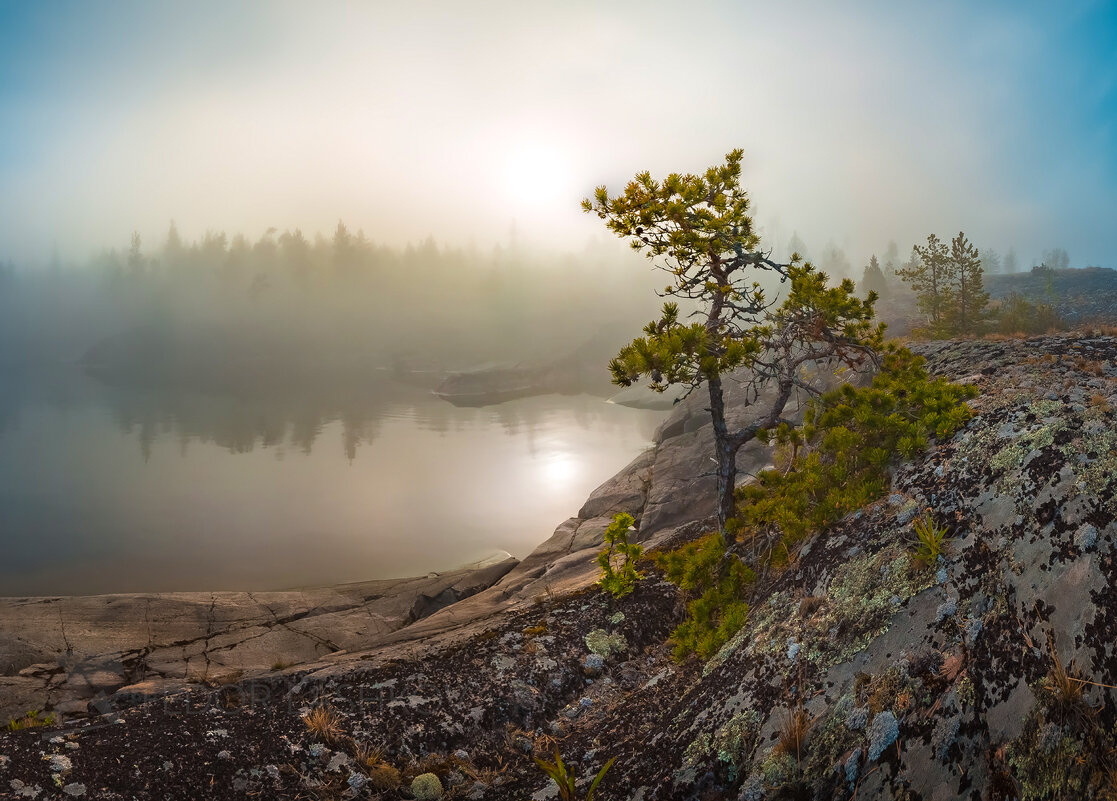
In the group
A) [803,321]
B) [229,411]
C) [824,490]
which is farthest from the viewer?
[229,411]

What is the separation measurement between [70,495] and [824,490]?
40000 millimetres

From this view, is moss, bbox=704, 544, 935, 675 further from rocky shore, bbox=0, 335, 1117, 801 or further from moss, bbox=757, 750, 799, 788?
moss, bbox=757, 750, 799, 788

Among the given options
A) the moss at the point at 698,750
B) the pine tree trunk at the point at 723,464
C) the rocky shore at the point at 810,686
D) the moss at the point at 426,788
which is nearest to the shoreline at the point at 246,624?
the rocky shore at the point at 810,686

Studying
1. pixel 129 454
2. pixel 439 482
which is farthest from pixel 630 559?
pixel 129 454

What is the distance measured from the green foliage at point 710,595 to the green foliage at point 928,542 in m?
2.83

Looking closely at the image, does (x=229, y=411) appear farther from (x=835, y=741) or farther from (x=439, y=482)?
(x=835, y=741)

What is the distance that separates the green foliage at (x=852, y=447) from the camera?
779 cm

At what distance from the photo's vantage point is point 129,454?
42844mm

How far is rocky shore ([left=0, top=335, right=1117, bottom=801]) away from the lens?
155 inches

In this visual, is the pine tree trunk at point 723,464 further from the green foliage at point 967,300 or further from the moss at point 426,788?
the green foliage at point 967,300

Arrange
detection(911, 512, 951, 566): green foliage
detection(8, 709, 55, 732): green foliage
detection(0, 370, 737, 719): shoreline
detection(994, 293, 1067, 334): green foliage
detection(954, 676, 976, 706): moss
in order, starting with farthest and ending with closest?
detection(994, 293, 1067, 334): green foliage, detection(0, 370, 737, 719): shoreline, detection(8, 709, 55, 732): green foliage, detection(911, 512, 951, 566): green foliage, detection(954, 676, 976, 706): moss

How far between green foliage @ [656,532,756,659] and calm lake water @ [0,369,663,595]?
1620cm

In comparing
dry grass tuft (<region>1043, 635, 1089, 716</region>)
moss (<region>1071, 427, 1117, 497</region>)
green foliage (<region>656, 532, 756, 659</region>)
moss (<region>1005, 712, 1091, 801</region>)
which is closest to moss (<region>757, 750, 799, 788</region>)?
moss (<region>1005, 712, 1091, 801</region>)

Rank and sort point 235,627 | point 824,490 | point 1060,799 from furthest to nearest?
point 235,627
point 824,490
point 1060,799
